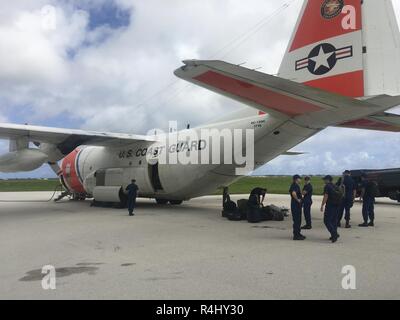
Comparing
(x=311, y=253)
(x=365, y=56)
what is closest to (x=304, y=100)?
(x=365, y=56)

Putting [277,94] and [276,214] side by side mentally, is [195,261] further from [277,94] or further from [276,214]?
[276,214]

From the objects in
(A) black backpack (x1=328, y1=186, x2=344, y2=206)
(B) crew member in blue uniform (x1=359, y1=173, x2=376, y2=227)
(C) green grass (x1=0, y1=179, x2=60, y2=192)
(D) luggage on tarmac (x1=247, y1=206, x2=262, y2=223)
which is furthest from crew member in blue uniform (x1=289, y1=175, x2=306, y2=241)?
(C) green grass (x1=0, y1=179, x2=60, y2=192)

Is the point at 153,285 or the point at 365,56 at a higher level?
the point at 365,56

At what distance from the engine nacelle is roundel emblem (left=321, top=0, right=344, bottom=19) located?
11311 millimetres

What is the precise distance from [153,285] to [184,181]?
32.3 feet

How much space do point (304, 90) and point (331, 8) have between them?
3242 millimetres

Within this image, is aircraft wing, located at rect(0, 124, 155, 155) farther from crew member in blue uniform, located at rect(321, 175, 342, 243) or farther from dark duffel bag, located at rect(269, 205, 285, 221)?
crew member in blue uniform, located at rect(321, 175, 342, 243)

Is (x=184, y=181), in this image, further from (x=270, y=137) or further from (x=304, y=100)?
(x=304, y=100)

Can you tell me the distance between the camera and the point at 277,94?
9.43 m

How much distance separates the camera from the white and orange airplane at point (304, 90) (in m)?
9.11

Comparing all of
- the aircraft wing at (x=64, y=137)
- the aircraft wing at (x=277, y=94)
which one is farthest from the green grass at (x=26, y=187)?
the aircraft wing at (x=277, y=94)

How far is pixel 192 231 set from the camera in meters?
10.6

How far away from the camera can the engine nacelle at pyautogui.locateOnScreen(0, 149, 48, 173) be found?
15.0 metres
